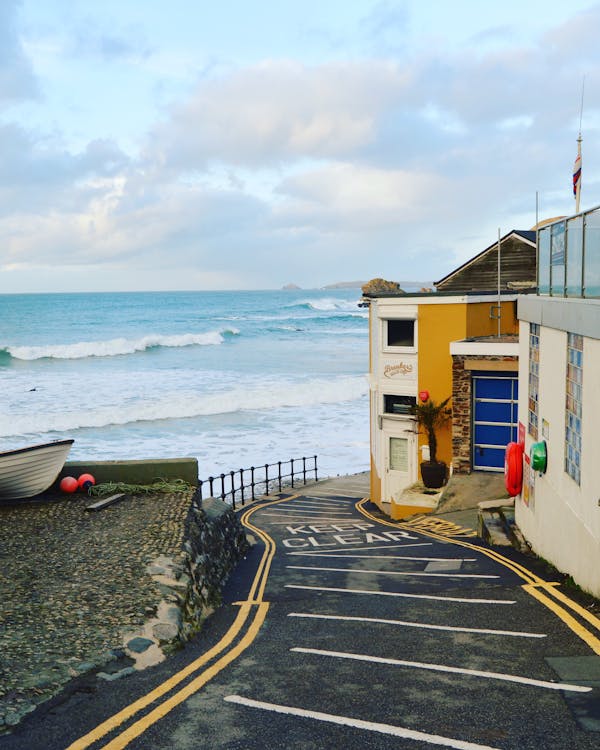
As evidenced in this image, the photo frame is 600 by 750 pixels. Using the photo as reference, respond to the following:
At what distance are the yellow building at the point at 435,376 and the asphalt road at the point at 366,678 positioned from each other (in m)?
10.7

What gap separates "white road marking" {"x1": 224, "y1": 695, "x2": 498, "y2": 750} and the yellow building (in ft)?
55.7

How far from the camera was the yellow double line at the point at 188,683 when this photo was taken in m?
6.62

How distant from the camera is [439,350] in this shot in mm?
25109

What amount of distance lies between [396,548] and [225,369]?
59348 mm

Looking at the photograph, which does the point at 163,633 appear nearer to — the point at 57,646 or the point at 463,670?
the point at 57,646

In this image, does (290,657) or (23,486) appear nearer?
(290,657)

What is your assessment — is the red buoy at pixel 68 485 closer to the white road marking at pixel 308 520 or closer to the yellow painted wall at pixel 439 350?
the white road marking at pixel 308 520

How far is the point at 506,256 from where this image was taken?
32219mm

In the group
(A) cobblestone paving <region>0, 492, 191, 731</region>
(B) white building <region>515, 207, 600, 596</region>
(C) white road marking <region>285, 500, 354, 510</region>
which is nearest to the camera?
(A) cobblestone paving <region>0, 492, 191, 731</region>

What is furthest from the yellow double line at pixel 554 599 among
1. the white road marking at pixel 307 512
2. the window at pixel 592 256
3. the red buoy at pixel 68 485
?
the white road marking at pixel 307 512

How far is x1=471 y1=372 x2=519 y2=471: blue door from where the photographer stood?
22.9 meters

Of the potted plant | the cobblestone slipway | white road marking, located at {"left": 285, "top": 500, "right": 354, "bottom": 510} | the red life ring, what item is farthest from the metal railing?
the red life ring

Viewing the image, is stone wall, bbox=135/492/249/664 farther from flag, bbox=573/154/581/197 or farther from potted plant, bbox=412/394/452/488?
flag, bbox=573/154/581/197

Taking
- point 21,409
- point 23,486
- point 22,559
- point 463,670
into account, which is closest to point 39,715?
point 463,670
